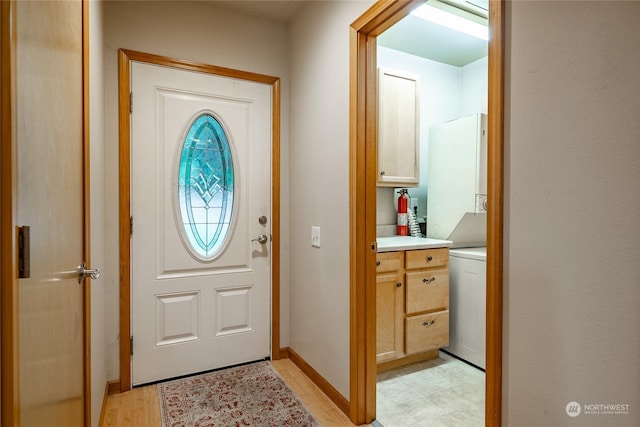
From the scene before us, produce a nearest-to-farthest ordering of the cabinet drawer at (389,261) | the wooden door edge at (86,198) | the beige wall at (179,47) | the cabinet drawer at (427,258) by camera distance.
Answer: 1. the wooden door edge at (86,198)
2. the beige wall at (179,47)
3. the cabinet drawer at (389,261)
4. the cabinet drawer at (427,258)

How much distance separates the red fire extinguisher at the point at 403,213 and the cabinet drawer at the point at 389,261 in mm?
608

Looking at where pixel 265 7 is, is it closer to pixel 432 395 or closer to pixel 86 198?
pixel 86 198

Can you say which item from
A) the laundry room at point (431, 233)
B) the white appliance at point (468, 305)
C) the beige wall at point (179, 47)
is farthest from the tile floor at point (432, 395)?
the beige wall at point (179, 47)

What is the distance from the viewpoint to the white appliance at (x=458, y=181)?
2697mm

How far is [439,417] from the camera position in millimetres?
1978

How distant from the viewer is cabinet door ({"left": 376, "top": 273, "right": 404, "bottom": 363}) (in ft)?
7.92

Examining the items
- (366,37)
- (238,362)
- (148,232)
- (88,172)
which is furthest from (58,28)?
(238,362)

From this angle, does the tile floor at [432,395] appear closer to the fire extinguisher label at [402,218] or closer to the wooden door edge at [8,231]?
the fire extinguisher label at [402,218]

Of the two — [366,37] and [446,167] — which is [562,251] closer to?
[366,37]

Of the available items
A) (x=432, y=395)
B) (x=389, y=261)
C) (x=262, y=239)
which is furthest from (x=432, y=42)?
(x=432, y=395)

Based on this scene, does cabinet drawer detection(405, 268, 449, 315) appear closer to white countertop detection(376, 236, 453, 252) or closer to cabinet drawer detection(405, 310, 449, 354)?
cabinet drawer detection(405, 310, 449, 354)

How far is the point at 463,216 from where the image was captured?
2775 millimetres

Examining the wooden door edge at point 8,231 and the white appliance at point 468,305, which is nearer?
the wooden door edge at point 8,231

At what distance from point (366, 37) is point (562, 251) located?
4.74 ft
